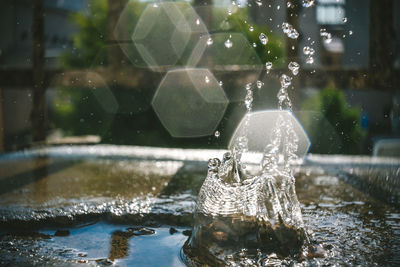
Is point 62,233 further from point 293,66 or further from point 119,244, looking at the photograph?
point 293,66

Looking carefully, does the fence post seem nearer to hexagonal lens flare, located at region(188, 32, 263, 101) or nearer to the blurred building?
hexagonal lens flare, located at region(188, 32, 263, 101)

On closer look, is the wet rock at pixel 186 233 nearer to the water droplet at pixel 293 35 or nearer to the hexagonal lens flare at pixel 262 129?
the water droplet at pixel 293 35

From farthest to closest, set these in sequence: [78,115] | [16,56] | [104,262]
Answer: [16,56], [78,115], [104,262]

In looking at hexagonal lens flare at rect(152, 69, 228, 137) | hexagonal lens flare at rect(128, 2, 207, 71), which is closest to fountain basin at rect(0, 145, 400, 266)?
hexagonal lens flare at rect(152, 69, 228, 137)

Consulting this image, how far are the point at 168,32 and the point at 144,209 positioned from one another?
9969 mm

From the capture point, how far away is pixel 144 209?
200 cm

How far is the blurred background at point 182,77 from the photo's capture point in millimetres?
5141

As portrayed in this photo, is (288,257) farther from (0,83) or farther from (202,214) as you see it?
(0,83)

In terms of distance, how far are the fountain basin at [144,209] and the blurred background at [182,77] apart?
3.01 feet

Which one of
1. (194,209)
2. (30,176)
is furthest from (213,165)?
(30,176)

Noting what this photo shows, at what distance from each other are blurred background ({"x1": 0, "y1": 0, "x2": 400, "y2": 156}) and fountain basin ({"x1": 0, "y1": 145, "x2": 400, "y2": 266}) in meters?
0.92

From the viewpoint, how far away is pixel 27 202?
84.7 inches

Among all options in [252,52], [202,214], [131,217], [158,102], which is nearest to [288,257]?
[202,214]

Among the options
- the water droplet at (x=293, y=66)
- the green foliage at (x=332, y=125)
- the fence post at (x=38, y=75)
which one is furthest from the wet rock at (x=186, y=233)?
the green foliage at (x=332, y=125)
